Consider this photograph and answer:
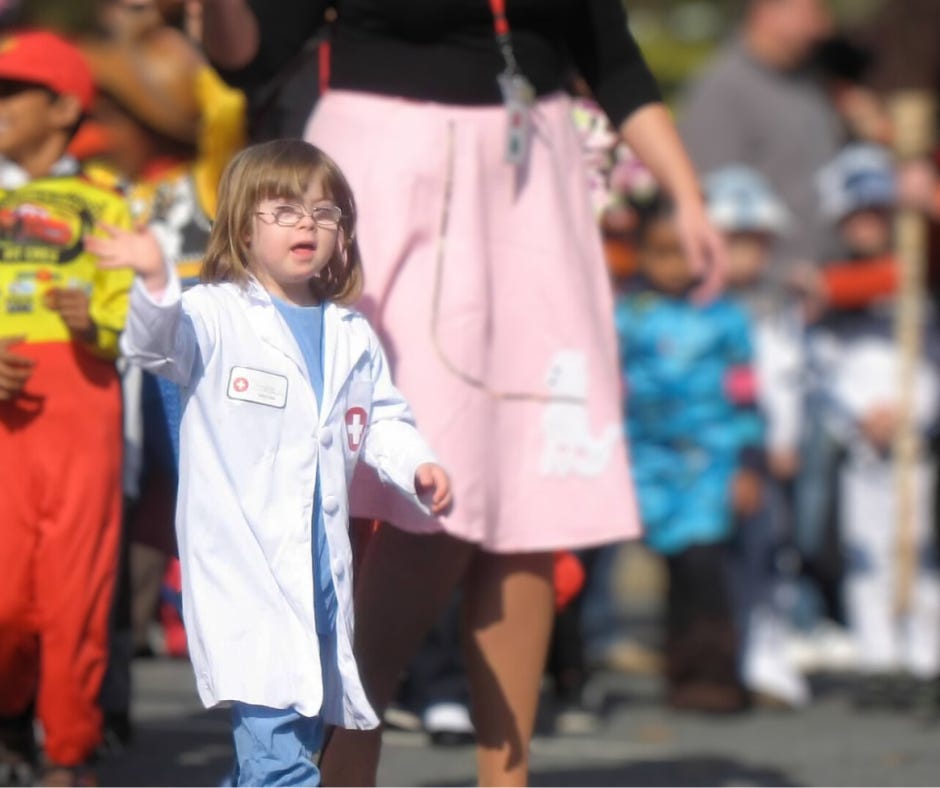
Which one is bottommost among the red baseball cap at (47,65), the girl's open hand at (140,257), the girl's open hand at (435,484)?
the girl's open hand at (435,484)

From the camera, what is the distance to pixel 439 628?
23.4 feet

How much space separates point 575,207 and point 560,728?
271cm

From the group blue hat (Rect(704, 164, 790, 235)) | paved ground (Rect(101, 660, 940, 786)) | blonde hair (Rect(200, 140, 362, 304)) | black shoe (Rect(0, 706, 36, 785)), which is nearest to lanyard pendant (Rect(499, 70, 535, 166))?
blonde hair (Rect(200, 140, 362, 304))

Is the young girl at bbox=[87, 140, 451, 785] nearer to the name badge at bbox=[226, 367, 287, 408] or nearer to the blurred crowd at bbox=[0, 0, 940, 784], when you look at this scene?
the name badge at bbox=[226, 367, 287, 408]

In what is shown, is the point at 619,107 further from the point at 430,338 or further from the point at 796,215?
the point at 796,215

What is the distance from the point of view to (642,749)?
22.9 feet

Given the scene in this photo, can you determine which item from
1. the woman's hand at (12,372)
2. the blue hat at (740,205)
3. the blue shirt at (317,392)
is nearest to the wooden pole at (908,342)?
the blue hat at (740,205)

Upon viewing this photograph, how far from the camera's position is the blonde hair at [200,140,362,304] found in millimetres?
4430

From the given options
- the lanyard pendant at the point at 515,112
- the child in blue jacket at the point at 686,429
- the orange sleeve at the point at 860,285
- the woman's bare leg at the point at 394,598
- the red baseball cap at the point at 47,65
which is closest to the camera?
the woman's bare leg at the point at 394,598

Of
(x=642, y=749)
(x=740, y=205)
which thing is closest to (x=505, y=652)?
(x=642, y=749)

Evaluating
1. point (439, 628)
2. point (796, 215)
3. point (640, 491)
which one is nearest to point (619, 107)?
point (439, 628)

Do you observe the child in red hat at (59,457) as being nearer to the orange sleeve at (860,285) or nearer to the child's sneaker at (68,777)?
the child's sneaker at (68,777)

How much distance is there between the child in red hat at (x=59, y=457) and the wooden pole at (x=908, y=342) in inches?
163

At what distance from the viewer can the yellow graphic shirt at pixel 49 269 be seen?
5.41 meters
